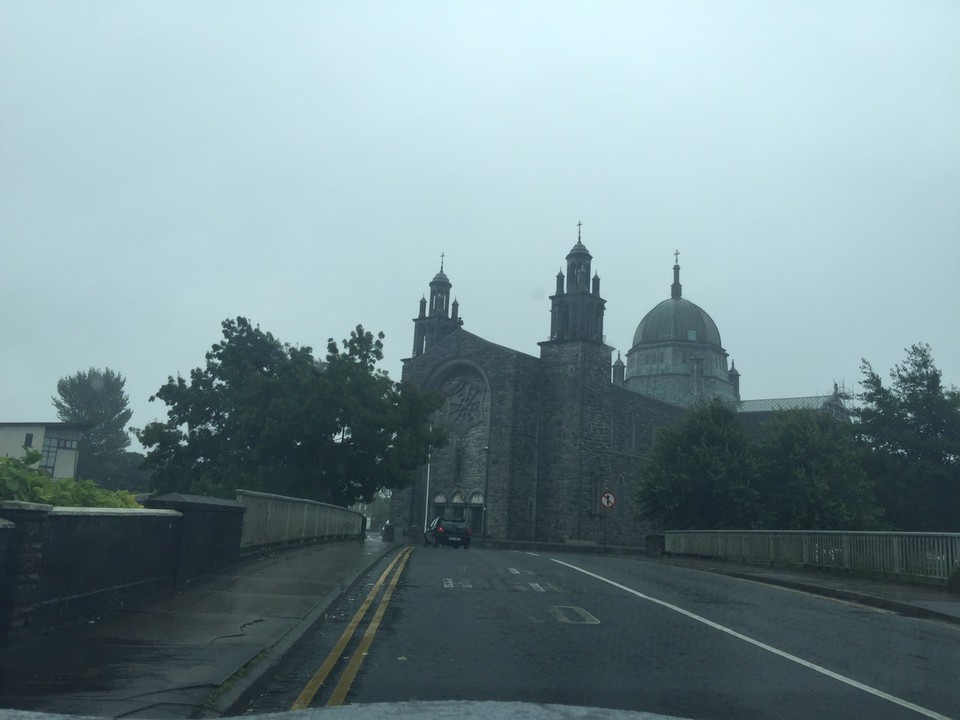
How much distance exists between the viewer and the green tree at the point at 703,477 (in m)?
39.2

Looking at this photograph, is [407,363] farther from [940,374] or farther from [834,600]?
[834,600]

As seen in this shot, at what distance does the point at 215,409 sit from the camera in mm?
47812

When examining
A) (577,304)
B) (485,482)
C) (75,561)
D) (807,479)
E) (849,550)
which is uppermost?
(577,304)

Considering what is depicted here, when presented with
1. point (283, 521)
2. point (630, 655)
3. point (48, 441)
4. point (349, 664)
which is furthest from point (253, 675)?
point (48, 441)

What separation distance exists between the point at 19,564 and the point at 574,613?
7121 mm

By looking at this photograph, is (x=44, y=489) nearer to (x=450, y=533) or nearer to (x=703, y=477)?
(x=450, y=533)

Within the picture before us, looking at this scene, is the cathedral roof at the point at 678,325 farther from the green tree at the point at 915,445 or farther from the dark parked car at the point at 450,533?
the dark parked car at the point at 450,533

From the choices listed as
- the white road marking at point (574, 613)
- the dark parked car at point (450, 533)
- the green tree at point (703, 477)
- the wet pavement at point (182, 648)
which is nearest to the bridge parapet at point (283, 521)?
the wet pavement at point (182, 648)

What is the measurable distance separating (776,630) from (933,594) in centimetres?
708

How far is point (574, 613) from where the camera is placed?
40.5 feet

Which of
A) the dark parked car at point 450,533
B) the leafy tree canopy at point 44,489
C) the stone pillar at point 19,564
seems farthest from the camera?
the dark parked car at point 450,533

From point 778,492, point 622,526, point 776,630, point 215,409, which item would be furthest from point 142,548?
point 622,526

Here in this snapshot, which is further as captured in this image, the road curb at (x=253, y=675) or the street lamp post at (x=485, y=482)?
the street lamp post at (x=485, y=482)

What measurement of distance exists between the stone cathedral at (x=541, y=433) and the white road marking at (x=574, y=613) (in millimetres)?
45481
